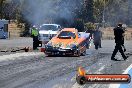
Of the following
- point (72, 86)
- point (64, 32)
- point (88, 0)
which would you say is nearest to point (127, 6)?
point (88, 0)

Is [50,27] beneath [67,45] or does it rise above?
above

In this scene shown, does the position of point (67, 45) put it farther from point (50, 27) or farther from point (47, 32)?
point (50, 27)

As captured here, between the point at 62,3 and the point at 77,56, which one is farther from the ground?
the point at 62,3

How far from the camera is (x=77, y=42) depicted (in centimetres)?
2100

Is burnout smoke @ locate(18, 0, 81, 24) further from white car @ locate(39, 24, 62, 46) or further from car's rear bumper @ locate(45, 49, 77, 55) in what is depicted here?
car's rear bumper @ locate(45, 49, 77, 55)

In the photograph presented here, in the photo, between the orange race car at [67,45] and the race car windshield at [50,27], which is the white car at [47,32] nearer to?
the race car windshield at [50,27]

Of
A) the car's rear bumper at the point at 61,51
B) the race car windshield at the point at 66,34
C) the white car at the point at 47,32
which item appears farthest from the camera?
the white car at the point at 47,32

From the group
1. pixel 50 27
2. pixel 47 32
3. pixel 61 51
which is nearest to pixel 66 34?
pixel 61 51

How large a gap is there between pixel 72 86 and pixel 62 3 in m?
52.2

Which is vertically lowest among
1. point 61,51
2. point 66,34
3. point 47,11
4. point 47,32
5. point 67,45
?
point 61,51

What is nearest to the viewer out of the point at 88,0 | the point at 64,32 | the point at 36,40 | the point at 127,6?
the point at 64,32

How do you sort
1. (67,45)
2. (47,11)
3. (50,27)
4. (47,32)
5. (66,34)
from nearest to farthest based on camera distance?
(67,45)
(66,34)
(47,32)
(50,27)
(47,11)

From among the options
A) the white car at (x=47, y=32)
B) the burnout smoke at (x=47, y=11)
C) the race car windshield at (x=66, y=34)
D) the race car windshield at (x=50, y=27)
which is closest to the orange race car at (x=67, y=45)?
the race car windshield at (x=66, y=34)

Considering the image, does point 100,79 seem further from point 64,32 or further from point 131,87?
point 64,32
